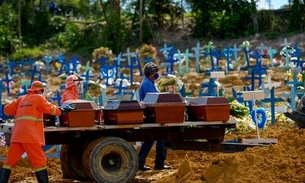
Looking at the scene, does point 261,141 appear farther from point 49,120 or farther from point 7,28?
point 7,28

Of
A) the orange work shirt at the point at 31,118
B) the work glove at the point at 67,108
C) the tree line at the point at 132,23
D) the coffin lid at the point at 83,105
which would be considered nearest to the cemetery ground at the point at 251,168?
the coffin lid at the point at 83,105

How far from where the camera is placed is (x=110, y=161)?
10.7m

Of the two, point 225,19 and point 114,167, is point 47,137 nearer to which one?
point 114,167

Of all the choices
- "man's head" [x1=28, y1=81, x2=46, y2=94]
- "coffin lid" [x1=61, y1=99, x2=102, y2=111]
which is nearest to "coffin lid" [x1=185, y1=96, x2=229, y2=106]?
"coffin lid" [x1=61, y1=99, x2=102, y2=111]

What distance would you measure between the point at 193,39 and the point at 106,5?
6445 millimetres

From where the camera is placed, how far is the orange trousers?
995cm

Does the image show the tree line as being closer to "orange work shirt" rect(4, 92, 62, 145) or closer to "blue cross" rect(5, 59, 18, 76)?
"blue cross" rect(5, 59, 18, 76)

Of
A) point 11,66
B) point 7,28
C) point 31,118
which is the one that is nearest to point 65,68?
point 11,66

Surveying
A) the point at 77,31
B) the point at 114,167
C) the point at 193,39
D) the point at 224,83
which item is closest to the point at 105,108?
the point at 114,167

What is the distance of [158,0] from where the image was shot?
39094 millimetres

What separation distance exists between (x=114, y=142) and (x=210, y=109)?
140 cm

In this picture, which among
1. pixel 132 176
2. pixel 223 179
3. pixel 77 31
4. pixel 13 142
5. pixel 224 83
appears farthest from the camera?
pixel 77 31

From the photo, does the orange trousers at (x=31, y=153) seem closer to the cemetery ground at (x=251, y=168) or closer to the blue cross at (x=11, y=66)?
the cemetery ground at (x=251, y=168)

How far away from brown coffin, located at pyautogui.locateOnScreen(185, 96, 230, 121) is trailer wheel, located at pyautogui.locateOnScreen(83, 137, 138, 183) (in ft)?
3.61
